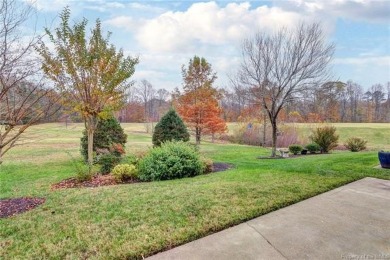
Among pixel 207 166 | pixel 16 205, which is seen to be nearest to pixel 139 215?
pixel 16 205

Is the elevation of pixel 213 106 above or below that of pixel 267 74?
below

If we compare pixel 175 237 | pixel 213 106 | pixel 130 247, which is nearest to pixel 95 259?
pixel 130 247

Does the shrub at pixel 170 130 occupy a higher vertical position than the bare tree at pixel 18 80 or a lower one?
lower

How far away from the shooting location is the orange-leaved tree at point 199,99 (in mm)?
17156

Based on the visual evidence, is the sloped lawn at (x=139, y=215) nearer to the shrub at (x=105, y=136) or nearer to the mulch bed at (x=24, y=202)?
the mulch bed at (x=24, y=202)

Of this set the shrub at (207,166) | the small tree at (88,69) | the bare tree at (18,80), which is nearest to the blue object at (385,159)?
the shrub at (207,166)

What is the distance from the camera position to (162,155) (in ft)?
25.1

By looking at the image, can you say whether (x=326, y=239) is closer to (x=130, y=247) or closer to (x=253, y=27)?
(x=130, y=247)

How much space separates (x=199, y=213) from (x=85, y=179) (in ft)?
15.0

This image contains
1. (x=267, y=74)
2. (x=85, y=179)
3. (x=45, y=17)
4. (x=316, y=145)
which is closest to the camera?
(x=45, y=17)

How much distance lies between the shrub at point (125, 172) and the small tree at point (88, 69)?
0.95m

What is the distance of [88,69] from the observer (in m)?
8.00

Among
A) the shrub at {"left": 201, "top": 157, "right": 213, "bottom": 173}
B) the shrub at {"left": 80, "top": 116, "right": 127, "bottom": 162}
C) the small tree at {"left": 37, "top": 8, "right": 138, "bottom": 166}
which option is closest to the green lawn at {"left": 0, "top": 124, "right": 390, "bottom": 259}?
the shrub at {"left": 201, "top": 157, "right": 213, "bottom": 173}

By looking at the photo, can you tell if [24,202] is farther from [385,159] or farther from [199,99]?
[199,99]
